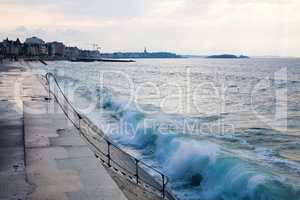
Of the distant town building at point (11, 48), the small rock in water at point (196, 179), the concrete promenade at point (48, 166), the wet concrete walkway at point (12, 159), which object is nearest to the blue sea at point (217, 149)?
the small rock in water at point (196, 179)

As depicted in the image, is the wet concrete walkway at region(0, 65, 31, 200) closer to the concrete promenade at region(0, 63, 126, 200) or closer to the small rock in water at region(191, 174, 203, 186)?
the concrete promenade at region(0, 63, 126, 200)

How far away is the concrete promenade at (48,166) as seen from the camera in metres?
6.43

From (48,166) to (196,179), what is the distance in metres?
4.53

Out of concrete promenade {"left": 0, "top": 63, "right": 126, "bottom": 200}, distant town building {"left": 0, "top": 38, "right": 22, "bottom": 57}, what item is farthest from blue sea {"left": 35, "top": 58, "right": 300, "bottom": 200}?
distant town building {"left": 0, "top": 38, "right": 22, "bottom": 57}

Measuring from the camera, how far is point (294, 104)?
101 feet

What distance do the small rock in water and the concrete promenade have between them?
3117 millimetres

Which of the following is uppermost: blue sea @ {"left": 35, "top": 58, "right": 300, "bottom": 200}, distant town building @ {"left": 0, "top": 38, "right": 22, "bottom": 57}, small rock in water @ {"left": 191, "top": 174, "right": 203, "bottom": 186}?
distant town building @ {"left": 0, "top": 38, "right": 22, "bottom": 57}

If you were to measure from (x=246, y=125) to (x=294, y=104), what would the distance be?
1245 cm

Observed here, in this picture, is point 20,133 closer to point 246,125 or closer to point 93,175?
point 93,175

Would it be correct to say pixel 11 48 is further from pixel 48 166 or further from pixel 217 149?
pixel 48 166

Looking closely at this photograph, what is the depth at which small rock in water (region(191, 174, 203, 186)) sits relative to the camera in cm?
1072

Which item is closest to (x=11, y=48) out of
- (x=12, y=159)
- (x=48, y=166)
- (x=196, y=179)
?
(x=196, y=179)

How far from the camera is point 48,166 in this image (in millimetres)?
7973

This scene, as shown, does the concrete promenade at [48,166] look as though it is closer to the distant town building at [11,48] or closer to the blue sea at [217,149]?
the blue sea at [217,149]
